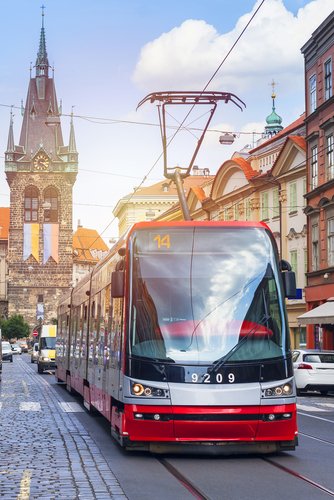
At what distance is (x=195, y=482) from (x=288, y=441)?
223 centimetres

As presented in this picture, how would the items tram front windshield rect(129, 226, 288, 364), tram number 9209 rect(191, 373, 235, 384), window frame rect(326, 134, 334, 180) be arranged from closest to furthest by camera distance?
tram number 9209 rect(191, 373, 235, 384) → tram front windshield rect(129, 226, 288, 364) → window frame rect(326, 134, 334, 180)

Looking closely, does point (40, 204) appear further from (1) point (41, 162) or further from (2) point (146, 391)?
(2) point (146, 391)

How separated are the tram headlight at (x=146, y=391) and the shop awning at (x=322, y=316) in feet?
85.7

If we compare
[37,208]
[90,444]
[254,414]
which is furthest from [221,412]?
[37,208]

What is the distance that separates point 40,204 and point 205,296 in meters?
123

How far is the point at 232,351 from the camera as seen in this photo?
1142cm

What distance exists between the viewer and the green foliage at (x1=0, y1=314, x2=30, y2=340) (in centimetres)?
13025

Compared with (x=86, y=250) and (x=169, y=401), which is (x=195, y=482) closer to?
(x=169, y=401)

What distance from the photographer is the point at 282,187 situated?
5150 cm

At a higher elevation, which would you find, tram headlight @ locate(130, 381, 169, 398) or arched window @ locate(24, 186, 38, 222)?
arched window @ locate(24, 186, 38, 222)

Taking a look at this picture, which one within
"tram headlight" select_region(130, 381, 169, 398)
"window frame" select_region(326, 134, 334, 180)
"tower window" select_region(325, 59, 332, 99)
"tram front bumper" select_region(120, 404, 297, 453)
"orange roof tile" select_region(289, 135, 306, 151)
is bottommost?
"tram front bumper" select_region(120, 404, 297, 453)

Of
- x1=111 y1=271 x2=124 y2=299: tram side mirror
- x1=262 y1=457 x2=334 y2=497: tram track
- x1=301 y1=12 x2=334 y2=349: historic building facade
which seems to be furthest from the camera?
x1=301 y1=12 x2=334 y2=349: historic building facade

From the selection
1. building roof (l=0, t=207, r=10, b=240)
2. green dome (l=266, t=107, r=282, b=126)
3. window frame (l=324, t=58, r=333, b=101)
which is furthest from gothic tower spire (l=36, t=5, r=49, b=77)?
window frame (l=324, t=58, r=333, b=101)

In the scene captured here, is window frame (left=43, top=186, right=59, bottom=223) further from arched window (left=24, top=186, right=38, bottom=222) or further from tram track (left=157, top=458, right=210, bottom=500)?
tram track (left=157, top=458, right=210, bottom=500)
